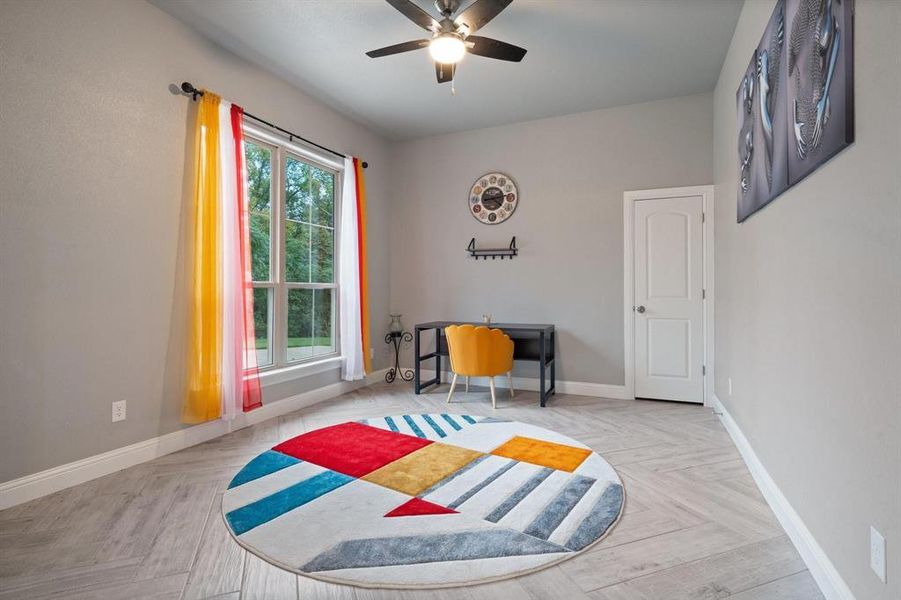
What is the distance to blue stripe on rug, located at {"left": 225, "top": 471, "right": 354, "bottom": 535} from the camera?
6.80ft

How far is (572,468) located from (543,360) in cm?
157

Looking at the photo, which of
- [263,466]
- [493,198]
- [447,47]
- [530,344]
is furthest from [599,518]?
[493,198]

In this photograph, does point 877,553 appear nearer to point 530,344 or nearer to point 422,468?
point 422,468

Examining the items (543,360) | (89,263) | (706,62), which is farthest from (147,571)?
(706,62)

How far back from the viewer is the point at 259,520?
2.08 m

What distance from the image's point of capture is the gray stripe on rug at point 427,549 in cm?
176

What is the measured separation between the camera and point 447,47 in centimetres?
272

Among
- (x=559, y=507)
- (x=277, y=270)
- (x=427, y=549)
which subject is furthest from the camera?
(x=277, y=270)

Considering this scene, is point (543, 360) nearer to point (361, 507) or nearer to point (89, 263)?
point (361, 507)

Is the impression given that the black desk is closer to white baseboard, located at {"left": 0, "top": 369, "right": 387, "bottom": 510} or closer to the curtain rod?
white baseboard, located at {"left": 0, "top": 369, "right": 387, "bottom": 510}

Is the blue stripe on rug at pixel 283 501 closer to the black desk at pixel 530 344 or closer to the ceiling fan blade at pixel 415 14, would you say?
the black desk at pixel 530 344

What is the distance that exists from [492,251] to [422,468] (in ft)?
9.25

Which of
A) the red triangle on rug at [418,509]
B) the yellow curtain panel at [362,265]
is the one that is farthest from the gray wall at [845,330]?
the yellow curtain panel at [362,265]

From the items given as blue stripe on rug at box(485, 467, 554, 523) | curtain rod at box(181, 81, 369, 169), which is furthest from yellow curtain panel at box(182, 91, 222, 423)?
blue stripe on rug at box(485, 467, 554, 523)
